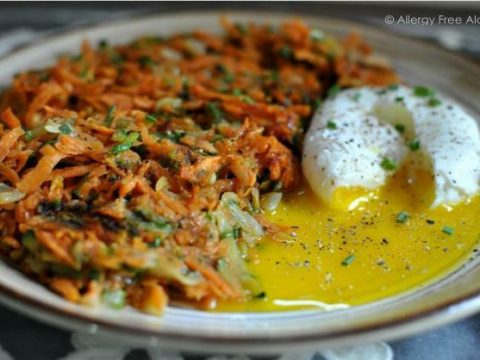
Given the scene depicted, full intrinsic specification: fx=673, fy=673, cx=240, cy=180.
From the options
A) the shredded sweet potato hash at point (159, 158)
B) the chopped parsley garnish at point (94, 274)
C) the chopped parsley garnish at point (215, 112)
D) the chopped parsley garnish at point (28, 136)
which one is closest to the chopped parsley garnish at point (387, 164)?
the shredded sweet potato hash at point (159, 158)

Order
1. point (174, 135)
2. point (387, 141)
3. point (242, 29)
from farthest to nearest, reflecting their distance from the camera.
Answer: point (242, 29) < point (387, 141) < point (174, 135)

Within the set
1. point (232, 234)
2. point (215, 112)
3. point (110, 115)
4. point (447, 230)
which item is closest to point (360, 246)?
point (447, 230)

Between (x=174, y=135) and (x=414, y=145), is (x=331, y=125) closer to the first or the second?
(x=414, y=145)

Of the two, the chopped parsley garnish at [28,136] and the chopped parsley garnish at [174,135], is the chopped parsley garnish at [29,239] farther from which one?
the chopped parsley garnish at [174,135]

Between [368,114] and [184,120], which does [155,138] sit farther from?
[368,114]

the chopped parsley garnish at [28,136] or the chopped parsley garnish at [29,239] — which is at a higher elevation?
the chopped parsley garnish at [28,136]

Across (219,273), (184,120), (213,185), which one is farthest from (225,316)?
(184,120)
